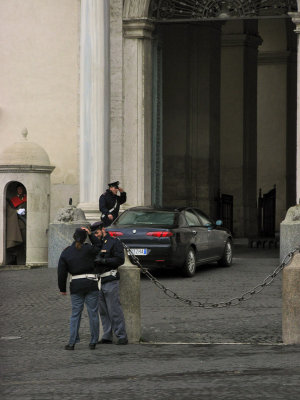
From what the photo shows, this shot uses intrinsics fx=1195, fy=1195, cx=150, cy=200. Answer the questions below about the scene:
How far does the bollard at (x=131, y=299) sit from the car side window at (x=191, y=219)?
8.31 meters

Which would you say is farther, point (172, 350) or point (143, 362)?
point (172, 350)

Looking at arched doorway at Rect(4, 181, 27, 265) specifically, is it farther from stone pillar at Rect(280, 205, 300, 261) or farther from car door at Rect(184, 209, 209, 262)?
stone pillar at Rect(280, 205, 300, 261)

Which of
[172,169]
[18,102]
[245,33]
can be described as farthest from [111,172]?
[245,33]

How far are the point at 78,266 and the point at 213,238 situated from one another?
Answer: 33.0 ft

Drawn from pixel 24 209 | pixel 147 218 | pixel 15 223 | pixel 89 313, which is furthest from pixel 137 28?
pixel 89 313

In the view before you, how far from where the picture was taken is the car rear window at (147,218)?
2156cm

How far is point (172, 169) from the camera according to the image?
34312 mm

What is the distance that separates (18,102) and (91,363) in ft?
54.4

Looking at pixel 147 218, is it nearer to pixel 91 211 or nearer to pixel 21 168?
pixel 91 211

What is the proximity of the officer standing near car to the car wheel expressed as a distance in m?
7.58

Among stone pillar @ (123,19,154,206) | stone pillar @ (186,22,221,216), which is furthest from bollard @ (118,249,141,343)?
stone pillar @ (186,22,221,216)

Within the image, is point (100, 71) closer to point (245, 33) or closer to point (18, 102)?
point (18, 102)

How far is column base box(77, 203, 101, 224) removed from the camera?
83.0 ft

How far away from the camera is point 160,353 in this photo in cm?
1248
